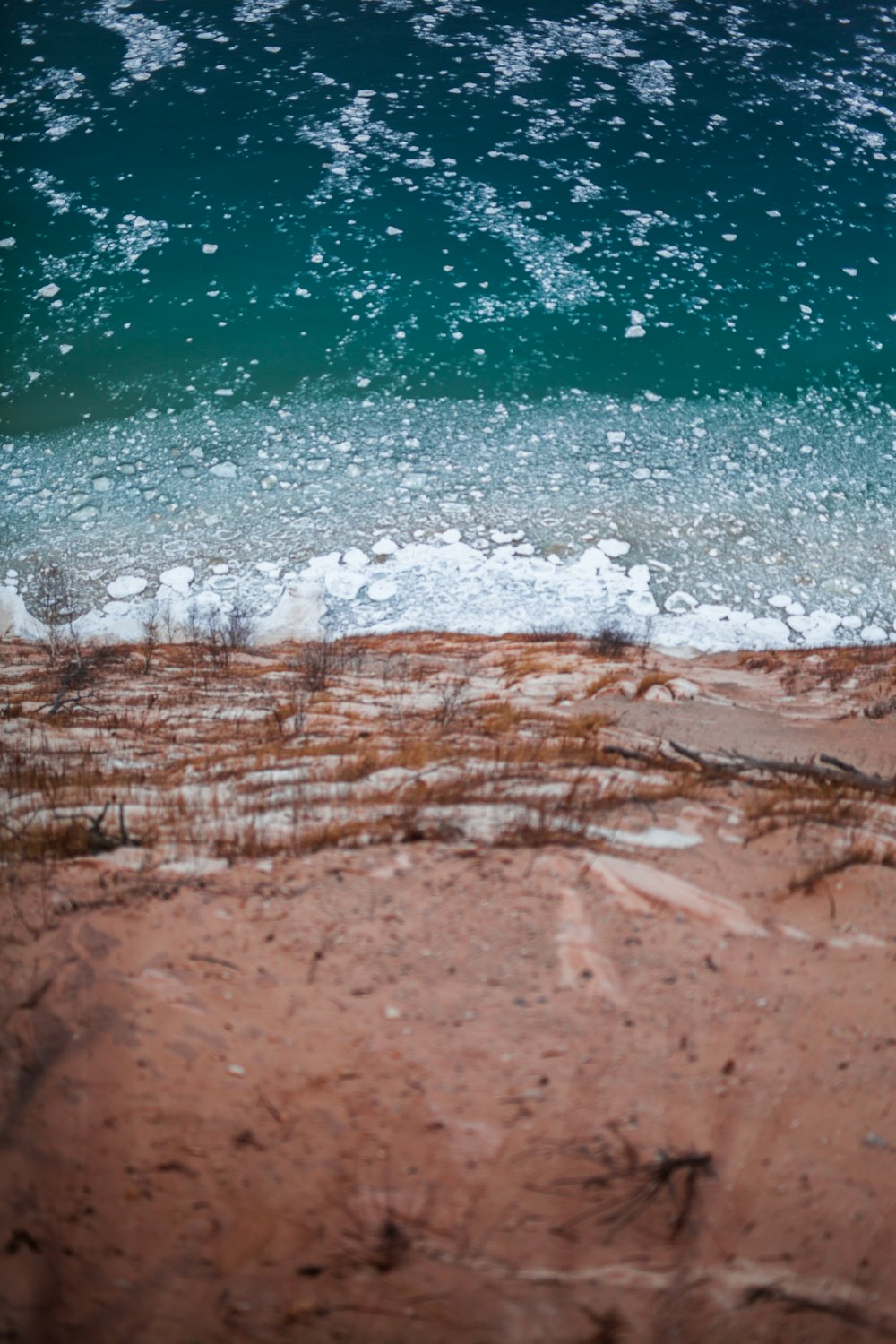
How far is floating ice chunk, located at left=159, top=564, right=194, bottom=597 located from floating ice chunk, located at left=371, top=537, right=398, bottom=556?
54.3 inches

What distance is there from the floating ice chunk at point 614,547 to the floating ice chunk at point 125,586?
348 cm

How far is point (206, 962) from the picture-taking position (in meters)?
2.24

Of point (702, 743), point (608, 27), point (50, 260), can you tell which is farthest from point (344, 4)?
point (702, 743)

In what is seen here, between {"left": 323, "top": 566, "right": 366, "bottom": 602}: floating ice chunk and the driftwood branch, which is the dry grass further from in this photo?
{"left": 323, "top": 566, "right": 366, "bottom": 602}: floating ice chunk

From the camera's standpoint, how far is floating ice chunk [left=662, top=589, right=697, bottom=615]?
20.0 feet

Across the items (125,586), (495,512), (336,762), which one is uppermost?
(336,762)

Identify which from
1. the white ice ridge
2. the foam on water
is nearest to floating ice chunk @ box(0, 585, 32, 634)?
the white ice ridge

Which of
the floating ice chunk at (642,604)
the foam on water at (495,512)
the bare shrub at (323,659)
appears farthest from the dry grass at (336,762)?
the foam on water at (495,512)

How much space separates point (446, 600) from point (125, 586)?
7.79 ft

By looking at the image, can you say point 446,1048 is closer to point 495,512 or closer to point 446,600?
point 446,600

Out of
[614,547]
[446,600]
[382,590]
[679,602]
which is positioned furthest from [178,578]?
[679,602]

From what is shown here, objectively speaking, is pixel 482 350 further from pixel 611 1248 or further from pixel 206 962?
Result: pixel 611 1248

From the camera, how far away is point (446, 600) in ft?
19.8

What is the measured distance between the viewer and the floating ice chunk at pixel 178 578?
610 centimetres
